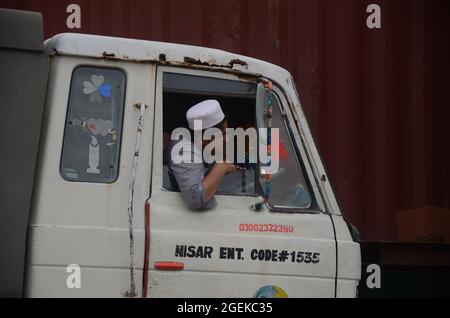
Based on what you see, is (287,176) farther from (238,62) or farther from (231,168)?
(238,62)

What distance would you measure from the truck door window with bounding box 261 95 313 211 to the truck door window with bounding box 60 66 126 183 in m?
0.62

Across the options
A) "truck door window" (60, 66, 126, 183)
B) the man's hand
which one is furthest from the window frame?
"truck door window" (60, 66, 126, 183)

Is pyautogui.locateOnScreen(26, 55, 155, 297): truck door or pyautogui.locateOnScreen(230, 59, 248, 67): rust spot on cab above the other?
pyautogui.locateOnScreen(230, 59, 248, 67): rust spot on cab

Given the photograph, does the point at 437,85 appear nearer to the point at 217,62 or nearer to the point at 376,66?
the point at 376,66

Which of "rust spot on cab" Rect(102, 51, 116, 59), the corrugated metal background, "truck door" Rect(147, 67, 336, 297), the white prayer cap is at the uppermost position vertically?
the corrugated metal background

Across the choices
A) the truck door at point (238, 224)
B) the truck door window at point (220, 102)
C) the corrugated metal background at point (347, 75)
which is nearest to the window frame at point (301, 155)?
the truck door at point (238, 224)

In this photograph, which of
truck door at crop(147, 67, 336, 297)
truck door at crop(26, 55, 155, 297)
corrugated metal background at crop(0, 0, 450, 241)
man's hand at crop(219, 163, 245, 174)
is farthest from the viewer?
corrugated metal background at crop(0, 0, 450, 241)

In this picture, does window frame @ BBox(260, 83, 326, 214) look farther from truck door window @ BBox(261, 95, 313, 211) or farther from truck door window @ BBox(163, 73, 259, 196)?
truck door window @ BBox(163, 73, 259, 196)

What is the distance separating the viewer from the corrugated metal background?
589 cm

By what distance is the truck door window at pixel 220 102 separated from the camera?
2980 mm

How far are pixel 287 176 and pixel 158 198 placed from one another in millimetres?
539
